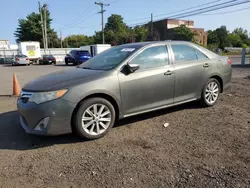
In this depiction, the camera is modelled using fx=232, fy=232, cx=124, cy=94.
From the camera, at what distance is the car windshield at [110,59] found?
423 cm

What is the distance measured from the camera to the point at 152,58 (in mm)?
4430

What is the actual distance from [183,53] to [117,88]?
182 cm

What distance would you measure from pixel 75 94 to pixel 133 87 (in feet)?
3.45

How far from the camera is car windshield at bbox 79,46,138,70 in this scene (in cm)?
423

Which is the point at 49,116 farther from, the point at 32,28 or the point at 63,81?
the point at 32,28

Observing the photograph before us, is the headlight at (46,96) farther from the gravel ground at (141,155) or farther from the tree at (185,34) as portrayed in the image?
the tree at (185,34)

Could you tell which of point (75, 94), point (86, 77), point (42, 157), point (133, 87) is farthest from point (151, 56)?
point (42, 157)

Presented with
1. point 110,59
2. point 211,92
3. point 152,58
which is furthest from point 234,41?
point 110,59

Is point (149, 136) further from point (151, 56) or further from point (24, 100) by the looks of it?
point (24, 100)

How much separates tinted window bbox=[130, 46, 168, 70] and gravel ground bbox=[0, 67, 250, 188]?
1.12 meters

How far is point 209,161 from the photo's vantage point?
9.97ft

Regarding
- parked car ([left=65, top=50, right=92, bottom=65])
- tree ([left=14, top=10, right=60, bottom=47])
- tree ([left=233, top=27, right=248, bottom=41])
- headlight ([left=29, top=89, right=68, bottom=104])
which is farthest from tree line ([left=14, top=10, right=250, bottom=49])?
headlight ([left=29, top=89, right=68, bottom=104])

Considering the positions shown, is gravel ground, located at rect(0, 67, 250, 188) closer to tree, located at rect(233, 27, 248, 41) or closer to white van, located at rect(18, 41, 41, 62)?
white van, located at rect(18, 41, 41, 62)

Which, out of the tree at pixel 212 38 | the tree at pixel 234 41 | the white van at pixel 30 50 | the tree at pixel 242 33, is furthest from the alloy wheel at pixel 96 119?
the tree at pixel 242 33
